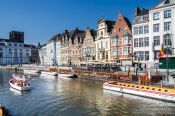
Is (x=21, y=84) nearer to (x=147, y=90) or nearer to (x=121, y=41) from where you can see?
(x=147, y=90)

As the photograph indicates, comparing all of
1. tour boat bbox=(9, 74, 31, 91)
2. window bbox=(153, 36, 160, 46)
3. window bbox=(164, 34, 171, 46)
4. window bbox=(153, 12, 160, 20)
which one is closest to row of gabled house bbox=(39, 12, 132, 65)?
window bbox=(153, 36, 160, 46)

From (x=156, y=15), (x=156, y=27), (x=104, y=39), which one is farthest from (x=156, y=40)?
(x=104, y=39)

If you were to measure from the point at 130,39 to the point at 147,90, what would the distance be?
3526 cm

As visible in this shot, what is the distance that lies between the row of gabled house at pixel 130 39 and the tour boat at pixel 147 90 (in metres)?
18.0

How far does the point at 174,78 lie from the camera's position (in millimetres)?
44875

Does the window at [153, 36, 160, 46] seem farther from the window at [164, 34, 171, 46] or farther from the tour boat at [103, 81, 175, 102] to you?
the tour boat at [103, 81, 175, 102]

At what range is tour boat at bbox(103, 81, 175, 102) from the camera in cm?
3810

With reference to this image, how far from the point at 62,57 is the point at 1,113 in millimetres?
98803

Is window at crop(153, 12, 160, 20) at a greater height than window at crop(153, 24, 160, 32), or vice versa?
window at crop(153, 12, 160, 20)

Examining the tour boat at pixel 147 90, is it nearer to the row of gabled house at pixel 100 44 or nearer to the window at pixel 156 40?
the window at pixel 156 40

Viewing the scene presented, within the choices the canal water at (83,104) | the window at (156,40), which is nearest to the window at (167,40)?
the window at (156,40)

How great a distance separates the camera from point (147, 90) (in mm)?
42031

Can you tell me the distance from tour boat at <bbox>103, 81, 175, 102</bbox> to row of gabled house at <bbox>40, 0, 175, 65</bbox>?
18.0 metres

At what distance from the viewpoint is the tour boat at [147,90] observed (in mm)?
38097
